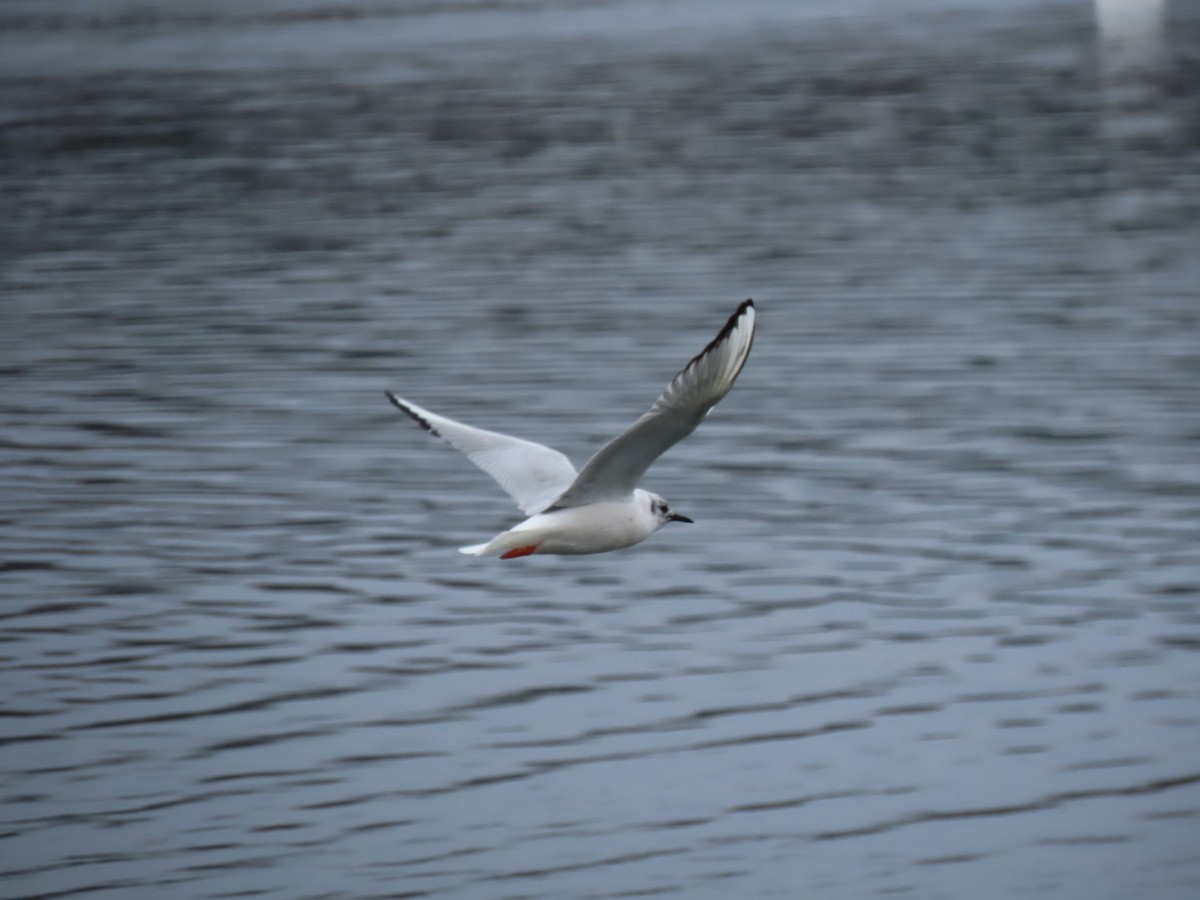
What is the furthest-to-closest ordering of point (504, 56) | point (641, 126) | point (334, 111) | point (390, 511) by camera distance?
point (504, 56), point (334, 111), point (641, 126), point (390, 511)

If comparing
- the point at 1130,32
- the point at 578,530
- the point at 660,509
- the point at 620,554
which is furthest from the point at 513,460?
the point at 1130,32

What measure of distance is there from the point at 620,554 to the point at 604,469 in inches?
193

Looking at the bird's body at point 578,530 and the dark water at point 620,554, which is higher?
the bird's body at point 578,530

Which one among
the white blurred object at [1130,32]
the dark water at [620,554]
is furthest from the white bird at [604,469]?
the white blurred object at [1130,32]

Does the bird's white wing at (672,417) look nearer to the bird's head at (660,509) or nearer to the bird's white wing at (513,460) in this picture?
the bird's head at (660,509)

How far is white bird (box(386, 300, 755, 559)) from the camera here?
8461 mm

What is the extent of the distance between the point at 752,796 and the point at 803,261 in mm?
13879

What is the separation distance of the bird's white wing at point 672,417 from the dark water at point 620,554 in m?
1.86

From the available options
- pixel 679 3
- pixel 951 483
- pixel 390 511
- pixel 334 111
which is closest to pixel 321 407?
pixel 390 511

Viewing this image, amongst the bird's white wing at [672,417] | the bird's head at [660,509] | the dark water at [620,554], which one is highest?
the bird's white wing at [672,417]

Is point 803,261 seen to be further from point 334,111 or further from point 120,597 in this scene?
point 334,111

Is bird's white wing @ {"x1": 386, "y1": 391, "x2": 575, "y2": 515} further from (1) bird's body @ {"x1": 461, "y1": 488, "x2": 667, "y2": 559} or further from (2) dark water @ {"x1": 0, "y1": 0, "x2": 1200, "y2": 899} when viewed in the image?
(2) dark water @ {"x1": 0, "y1": 0, "x2": 1200, "y2": 899}

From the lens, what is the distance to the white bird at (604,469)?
8461mm

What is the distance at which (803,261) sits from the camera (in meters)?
23.9
